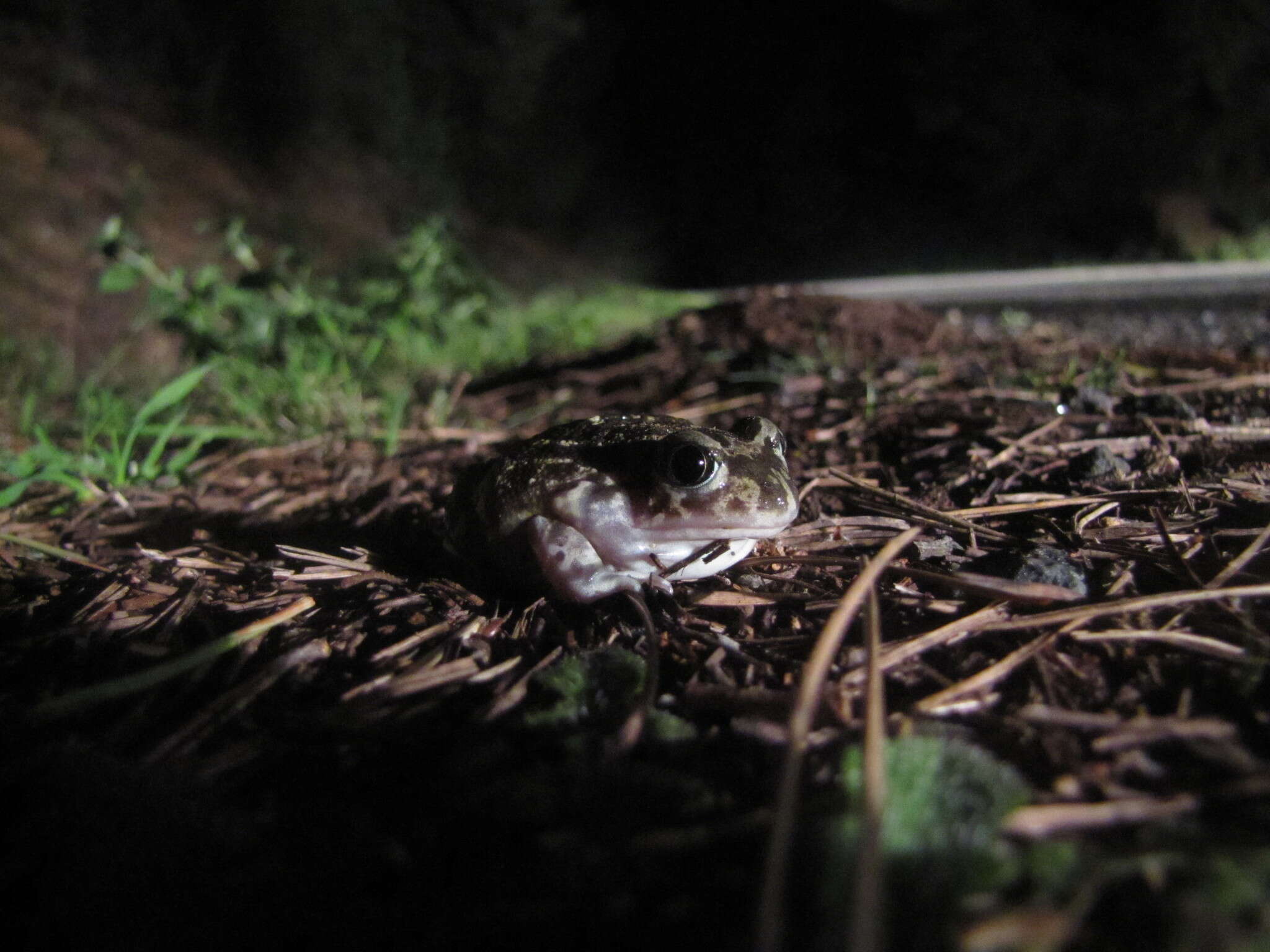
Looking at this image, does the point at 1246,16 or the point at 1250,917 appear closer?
the point at 1250,917

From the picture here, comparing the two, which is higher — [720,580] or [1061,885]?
[720,580]

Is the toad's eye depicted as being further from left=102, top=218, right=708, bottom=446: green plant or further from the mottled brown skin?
left=102, top=218, right=708, bottom=446: green plant

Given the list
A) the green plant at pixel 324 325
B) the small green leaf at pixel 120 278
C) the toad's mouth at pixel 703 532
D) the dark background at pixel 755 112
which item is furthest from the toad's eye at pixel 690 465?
the dark background at pixel 755 112

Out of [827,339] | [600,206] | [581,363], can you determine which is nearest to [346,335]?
[581,363]

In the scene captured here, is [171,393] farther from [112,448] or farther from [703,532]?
[703,532]

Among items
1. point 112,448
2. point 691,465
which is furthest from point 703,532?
point 112,448

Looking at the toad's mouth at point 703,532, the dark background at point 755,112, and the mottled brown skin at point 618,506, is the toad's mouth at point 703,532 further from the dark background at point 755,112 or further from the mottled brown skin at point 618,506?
the dark background at point 755,112

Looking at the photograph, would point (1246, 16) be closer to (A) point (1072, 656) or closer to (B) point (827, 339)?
(B) point (827, 339)

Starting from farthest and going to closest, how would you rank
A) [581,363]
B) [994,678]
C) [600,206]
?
[600,206] → [581,363] → [994,678]
